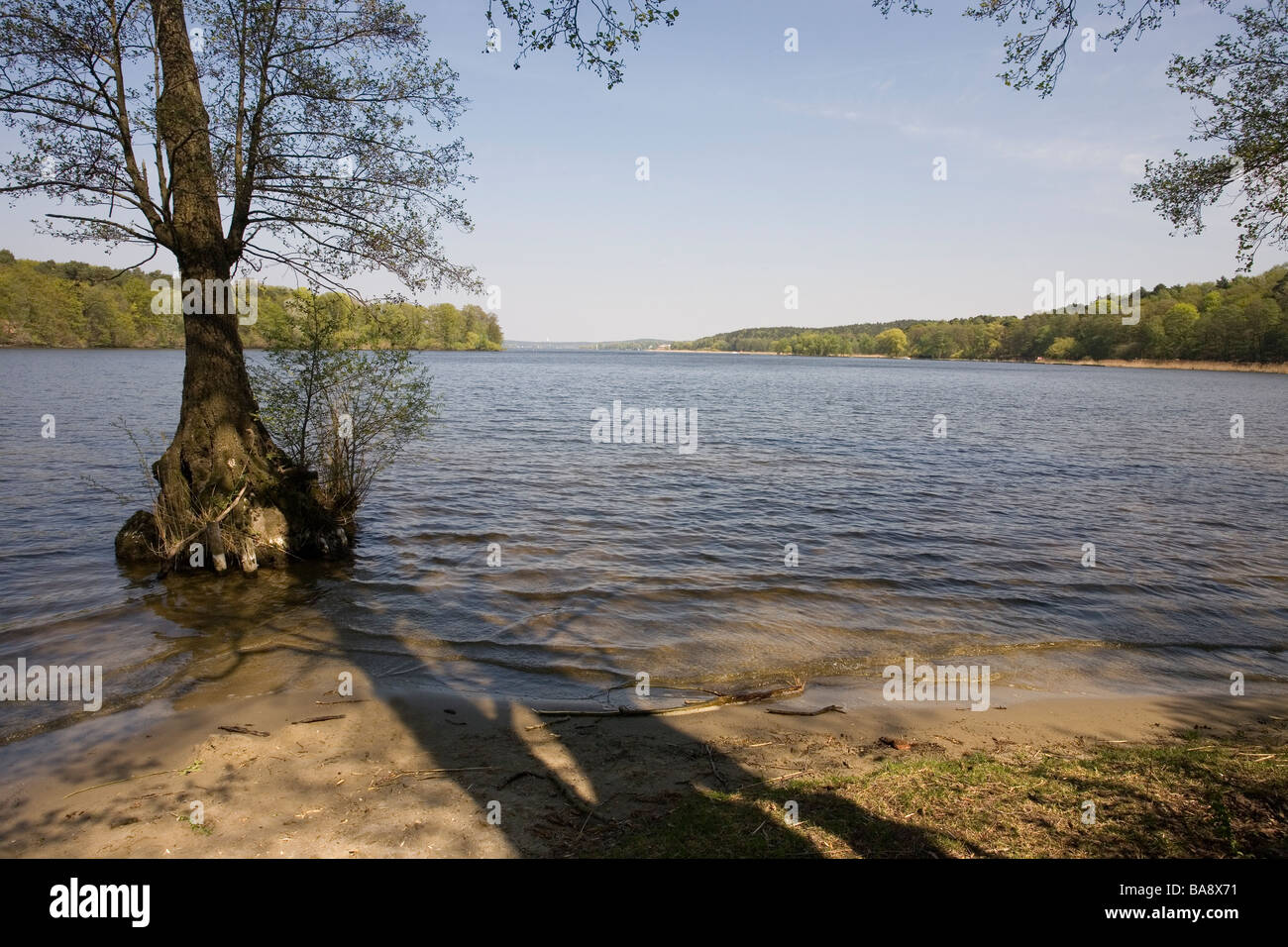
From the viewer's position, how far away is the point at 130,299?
4245 inches

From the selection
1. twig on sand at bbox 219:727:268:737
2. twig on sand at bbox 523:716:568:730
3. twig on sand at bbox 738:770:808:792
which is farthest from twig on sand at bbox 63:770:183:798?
twig on sand at bbox 738:770:808:792

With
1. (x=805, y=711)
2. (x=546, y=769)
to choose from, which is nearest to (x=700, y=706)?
(x=805, y=711)

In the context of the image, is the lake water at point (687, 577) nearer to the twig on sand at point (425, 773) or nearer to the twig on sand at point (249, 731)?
the twig on sand at point (249, 731)

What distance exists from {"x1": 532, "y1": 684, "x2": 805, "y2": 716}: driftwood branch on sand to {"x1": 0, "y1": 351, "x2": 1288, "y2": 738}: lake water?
2.50 ft

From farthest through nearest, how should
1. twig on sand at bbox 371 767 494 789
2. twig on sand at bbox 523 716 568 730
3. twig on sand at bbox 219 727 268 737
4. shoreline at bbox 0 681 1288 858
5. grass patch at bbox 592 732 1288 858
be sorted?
twig on sand at bbox 523 716 568 730 → twig on sand at bbox 219 727 268 737 → twig on sand at bbox 371 767 494 789 → shoreline at bbox 0 681 1288 858 → grass patch at bbox 592 732 1288 858

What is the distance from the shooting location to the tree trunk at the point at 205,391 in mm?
11869

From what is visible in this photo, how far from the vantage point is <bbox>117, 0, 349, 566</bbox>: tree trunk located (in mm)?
11869

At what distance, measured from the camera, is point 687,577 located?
13.8m

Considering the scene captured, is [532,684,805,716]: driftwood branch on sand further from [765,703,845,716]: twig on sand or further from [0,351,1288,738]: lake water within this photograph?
[0,351,1288,738]: lake water

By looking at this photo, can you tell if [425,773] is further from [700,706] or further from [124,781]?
[700,706]

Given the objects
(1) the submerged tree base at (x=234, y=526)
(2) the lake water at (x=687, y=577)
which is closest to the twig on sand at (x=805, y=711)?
(2) the lake water at (x=687, y=577)

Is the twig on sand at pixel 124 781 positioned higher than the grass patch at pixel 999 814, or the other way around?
the grass patch at pixel 999 814

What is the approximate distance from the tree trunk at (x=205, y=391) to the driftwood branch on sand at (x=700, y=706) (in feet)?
27.4

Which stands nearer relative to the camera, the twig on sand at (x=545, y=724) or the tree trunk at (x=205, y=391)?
the twig on sand at (x=545, y=724)
